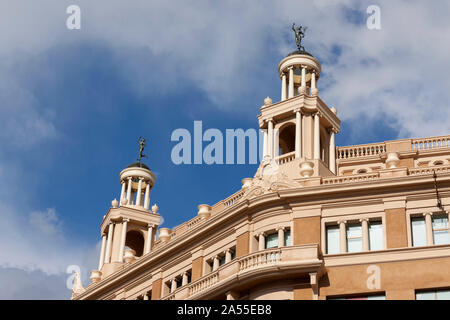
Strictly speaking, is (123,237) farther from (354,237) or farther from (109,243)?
(354,237)

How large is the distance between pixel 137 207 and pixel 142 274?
12.6 meters

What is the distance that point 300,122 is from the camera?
183ft

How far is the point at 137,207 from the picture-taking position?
70.2m

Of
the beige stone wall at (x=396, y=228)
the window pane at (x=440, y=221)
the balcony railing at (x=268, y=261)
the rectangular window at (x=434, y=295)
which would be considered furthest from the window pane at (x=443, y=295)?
the balcony railing at (x=268, y=261)

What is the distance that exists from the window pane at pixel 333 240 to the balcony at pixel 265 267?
1.69 meters

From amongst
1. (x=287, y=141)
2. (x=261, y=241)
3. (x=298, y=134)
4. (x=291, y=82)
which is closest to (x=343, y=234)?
(x=261, y=241)

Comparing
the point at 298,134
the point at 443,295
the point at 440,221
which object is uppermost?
the point at 298,134

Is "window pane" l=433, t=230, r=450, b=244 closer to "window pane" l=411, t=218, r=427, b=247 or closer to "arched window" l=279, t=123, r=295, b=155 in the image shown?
"window pane" l=411, t=218, r=427, b=247

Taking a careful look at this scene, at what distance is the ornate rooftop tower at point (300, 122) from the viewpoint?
54.6 m

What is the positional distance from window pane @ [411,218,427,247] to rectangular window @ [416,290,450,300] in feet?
8.72

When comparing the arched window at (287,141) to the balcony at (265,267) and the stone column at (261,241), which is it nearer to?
the stone column at (261,241)

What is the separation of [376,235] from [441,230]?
3.22 m
